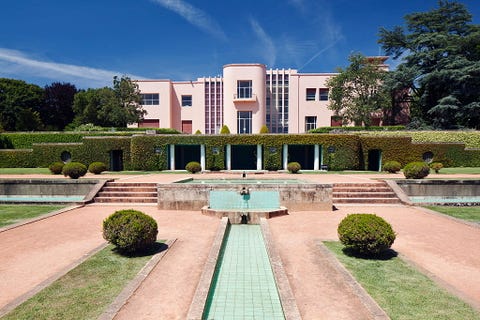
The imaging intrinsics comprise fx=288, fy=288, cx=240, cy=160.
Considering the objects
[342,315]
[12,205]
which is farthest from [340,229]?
[12,205]

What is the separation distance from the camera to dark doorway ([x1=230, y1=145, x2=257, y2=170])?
34562 millimetres

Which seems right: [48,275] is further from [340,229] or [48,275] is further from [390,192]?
[390,192]

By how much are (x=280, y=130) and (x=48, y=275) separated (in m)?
40.8

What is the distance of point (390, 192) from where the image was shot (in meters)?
17.2

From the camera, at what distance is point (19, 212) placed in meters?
14.1

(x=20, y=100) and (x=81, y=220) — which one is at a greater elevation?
(x=20, y=100)

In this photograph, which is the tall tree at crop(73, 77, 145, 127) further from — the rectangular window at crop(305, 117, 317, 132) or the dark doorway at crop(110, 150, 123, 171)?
the rectangular window at crop(305, 117, 317, 132)

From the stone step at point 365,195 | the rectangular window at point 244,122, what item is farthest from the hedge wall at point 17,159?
the stone step at point 365,195

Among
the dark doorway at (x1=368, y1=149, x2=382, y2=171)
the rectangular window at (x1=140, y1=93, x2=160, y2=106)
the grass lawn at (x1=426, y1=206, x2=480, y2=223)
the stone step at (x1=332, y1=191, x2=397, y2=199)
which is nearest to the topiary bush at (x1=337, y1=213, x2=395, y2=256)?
the grass lawn at (x1=426, y1=206, x2=480, y2=223)

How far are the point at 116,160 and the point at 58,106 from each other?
3525cm

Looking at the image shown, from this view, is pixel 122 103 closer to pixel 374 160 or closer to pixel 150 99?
pixel 150 99

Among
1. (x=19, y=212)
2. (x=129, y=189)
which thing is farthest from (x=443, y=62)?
(x=19, y=212)

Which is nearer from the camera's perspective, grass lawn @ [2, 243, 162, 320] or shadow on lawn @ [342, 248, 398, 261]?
grass lawn @ [2, 243, 162, 320]

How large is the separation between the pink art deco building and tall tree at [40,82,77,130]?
73.4ft
